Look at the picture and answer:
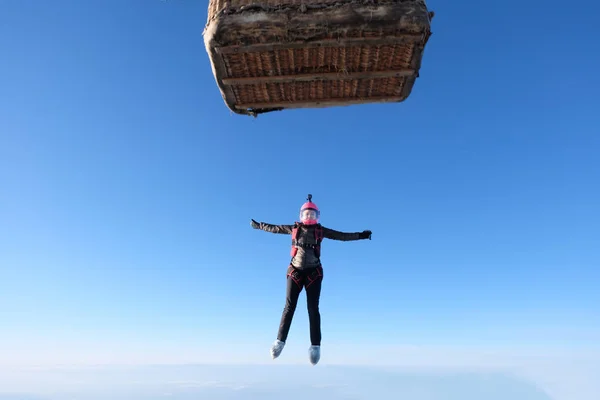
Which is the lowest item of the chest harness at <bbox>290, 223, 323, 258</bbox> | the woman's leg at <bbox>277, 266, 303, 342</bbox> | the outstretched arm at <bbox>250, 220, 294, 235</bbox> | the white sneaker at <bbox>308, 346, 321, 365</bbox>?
the white sneaker at <bbox>308, 346, 321, 365</bbox>

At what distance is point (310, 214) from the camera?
883 centimetres

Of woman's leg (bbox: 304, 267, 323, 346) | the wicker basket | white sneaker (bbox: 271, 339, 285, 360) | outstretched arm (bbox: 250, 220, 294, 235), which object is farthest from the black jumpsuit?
the wicker basket

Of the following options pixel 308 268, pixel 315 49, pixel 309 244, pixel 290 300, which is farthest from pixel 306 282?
pixel 315 49

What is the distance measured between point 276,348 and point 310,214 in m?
2.51

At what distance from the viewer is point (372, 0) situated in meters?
3.55

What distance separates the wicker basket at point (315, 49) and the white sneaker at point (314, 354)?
481 cm

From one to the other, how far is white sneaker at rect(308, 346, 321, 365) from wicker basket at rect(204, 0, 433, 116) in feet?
15.8

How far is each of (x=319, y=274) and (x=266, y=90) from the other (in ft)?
15.5

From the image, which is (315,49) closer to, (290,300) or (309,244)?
(309,244)

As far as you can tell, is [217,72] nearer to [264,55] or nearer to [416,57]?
[264,55]

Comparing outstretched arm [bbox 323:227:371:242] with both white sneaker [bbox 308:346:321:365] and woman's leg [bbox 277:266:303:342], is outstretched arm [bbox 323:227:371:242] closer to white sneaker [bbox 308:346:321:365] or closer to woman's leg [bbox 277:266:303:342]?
woman's leg [bbox 277:266:303:342]

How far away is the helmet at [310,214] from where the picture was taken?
348 inches

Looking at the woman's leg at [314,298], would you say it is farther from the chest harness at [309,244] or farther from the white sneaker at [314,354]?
the chest harness at [309,244]

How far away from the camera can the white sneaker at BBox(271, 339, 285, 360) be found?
7863mm
